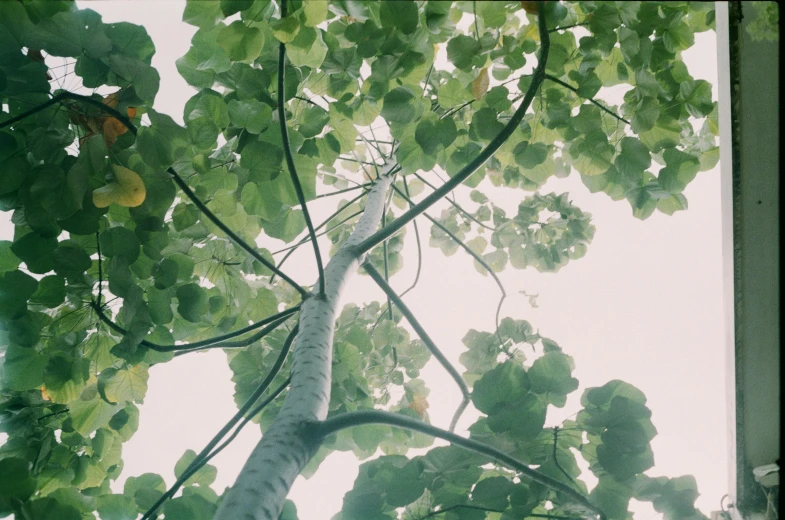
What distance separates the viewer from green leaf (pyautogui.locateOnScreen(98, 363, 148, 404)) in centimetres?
153

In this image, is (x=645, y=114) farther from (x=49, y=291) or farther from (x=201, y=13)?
(x=49, y=291)

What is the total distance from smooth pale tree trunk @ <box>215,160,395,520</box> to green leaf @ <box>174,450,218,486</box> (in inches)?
25.4

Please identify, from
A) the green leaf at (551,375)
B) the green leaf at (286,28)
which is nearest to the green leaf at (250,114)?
the green leaf at (286,28)

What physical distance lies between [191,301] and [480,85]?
1132 millimetres

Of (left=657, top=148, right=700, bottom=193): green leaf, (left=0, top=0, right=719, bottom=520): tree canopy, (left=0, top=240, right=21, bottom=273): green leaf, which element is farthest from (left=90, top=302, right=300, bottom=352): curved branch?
(left=657, top=148, right=700, bottom=193): green leaf

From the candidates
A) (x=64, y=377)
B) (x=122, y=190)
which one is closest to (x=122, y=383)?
(x=64, y=377)

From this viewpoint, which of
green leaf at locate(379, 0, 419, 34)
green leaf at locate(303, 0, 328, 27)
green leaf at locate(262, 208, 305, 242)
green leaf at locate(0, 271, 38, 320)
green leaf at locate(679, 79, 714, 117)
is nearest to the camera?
green leaf at locate(379, 0, 419, 34)

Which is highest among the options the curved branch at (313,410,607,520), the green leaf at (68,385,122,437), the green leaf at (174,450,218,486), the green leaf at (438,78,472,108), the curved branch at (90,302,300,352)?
the green leaf at (438,78,472,108)

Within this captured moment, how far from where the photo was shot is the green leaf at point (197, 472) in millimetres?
1566

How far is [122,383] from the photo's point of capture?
1558 mm

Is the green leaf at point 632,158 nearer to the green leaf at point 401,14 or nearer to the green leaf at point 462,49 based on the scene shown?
the green leaf at point 462,49

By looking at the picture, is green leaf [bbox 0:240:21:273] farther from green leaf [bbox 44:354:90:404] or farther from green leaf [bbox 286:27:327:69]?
green leaf [bbox 286:27:327:69]

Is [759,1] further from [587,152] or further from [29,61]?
Result: [29,61]

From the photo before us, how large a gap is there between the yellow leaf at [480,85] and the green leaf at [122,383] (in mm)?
1387
